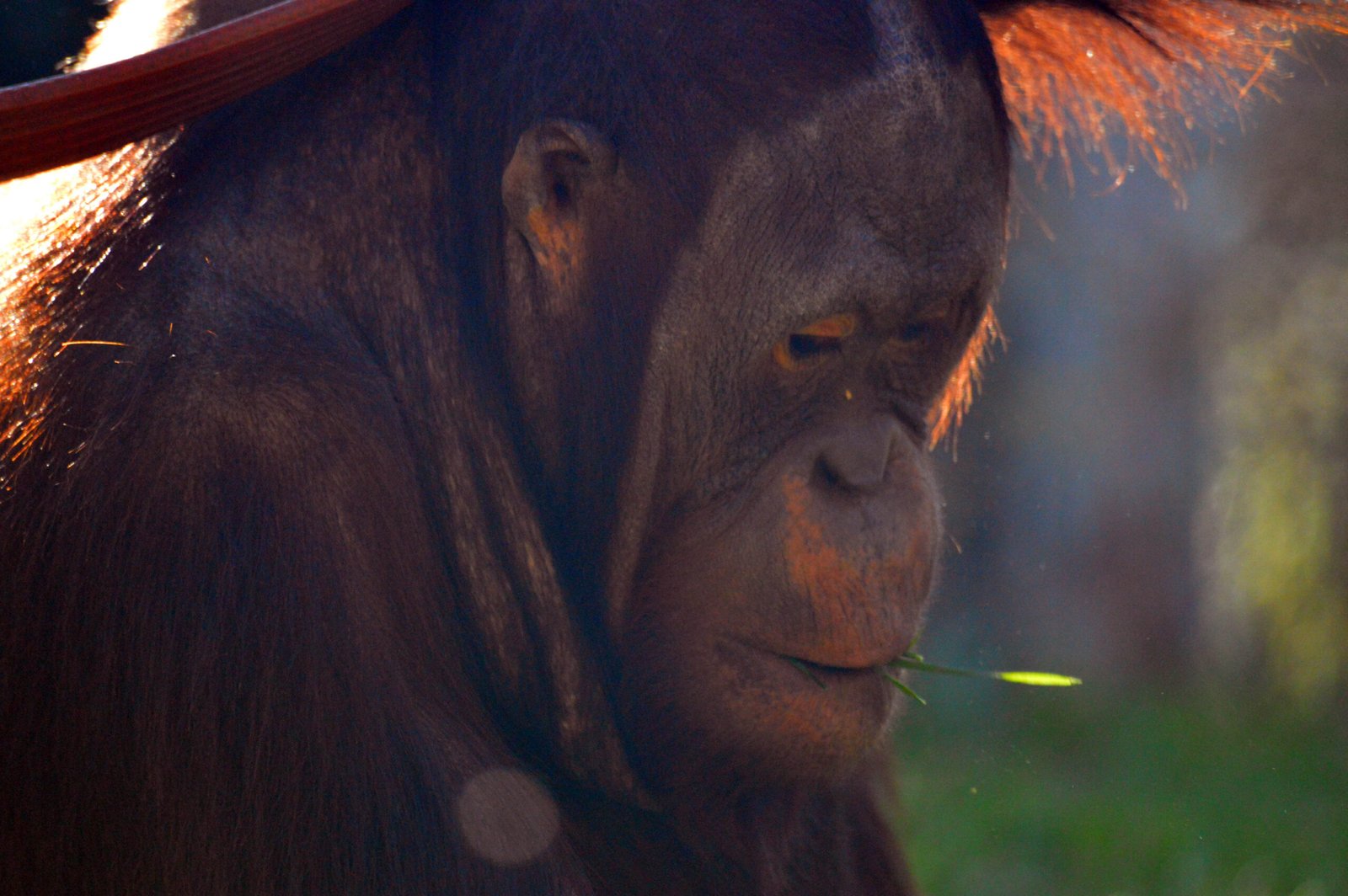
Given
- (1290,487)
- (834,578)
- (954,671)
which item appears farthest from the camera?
(1290,487)

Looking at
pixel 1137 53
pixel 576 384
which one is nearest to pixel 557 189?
pixel 576 384

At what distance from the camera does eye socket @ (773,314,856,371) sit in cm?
214

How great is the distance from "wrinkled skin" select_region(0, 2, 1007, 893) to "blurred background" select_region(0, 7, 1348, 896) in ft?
11.3

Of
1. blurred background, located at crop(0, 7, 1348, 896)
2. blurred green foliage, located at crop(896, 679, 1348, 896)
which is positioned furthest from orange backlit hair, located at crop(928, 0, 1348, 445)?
blurred background, located at crop(0, 7, 1348, 896)

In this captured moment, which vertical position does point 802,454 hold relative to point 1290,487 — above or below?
above

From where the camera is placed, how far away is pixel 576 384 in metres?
2.20

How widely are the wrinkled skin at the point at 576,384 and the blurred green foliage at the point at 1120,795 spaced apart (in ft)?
6.67

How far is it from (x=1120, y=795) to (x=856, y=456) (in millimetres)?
4608

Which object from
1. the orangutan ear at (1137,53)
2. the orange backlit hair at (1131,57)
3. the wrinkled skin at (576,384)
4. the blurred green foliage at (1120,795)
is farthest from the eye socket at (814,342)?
the blurred green foliage at (1120,795)

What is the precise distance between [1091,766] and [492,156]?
548 centimetres

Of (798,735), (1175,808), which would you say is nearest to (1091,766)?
(1175,808)

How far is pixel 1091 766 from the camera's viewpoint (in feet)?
21.7

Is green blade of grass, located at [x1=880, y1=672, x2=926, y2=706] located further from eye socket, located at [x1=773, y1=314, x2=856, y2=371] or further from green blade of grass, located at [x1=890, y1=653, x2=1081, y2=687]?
eye socket, located at [x1=773, y1=314, x2=856, y2=371]

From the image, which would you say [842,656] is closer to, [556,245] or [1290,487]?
[556,245]
